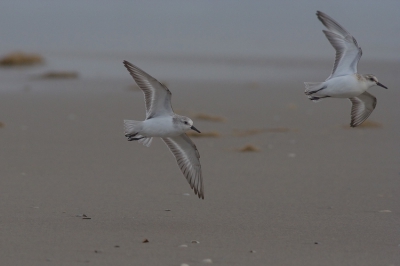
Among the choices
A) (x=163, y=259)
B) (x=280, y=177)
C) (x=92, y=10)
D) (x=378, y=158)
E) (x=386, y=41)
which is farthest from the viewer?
→ (x=92, y=10)

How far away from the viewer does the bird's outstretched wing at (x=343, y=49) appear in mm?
7465

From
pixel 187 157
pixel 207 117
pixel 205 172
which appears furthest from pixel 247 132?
pixel 187 157

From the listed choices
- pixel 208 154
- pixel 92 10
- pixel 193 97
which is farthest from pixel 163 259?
pixel 92 10

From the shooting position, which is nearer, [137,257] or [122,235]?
[137,257]

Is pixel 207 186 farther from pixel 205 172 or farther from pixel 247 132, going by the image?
pixel 247 132

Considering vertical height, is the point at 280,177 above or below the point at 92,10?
above

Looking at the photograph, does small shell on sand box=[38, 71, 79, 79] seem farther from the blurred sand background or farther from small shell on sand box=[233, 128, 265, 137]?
small shell on sand box=[233, 128, 265, 137]

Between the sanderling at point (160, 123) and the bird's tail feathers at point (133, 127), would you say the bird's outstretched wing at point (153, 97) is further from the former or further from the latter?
the bird's tail feathers at point (133, 127)

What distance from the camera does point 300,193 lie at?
707cm

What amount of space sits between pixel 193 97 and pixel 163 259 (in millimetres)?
7560

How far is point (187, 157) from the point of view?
6.89 m

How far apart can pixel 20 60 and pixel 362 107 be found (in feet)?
33.9

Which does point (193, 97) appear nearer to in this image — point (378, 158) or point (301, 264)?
point (378, 158)

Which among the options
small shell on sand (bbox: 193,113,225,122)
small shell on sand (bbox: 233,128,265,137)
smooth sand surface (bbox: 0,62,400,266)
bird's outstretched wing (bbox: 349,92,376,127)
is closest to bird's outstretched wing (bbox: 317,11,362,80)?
bird's outstretched wing (bbox: 349,92,376,127)
